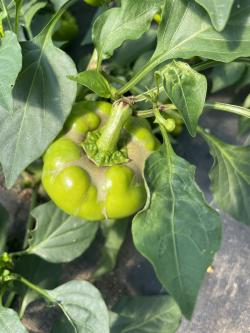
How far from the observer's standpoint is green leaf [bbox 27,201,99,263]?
104cm

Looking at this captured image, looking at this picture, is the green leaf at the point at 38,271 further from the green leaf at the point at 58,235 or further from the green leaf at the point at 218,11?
the green leaf at the point at 218,11

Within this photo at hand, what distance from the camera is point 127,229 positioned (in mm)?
1179

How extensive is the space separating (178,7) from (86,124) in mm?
245

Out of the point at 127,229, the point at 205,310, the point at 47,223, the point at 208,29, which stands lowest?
the point at 205,310

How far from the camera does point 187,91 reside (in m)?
0.70

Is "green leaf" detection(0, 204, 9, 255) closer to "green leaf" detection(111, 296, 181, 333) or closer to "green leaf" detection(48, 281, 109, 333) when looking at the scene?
"green leaf" detection(48, 281, 109, 333)

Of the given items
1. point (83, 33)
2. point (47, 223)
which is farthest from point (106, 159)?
point (83, 33)

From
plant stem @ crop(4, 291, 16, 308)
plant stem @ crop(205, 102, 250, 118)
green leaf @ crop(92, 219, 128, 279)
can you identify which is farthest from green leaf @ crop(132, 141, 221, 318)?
plant stem @ crop(4, 291, 16, 308)

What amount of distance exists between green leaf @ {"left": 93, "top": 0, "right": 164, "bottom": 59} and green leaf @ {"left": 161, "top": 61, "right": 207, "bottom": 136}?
0.10 meters

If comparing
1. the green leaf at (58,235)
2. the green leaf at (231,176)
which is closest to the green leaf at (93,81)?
the green leaf at (231,176)

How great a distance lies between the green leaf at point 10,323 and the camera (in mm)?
859

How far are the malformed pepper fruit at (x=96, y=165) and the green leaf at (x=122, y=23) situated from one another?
0.39 ft

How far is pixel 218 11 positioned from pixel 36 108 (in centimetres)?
31

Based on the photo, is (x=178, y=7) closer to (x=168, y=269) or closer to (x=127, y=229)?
(x=168, y=269)
